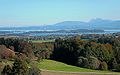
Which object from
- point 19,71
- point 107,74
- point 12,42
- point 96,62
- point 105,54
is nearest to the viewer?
point 19,71

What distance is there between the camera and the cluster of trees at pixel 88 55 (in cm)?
5584

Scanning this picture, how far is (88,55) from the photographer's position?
195 feet

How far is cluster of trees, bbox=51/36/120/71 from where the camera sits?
55.8 m

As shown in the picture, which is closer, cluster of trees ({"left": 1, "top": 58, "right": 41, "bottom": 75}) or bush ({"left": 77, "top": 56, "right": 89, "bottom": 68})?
cluster of trees ({"left": 1, "top": 58, "right": 41, "bottom": 75})

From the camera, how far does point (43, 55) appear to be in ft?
208

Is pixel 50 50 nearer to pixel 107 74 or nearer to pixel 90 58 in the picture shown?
pixel 90 58

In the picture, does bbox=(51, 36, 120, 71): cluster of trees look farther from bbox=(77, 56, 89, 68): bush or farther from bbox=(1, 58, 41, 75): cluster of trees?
bbox=(1, 58, 41, 75): cluster of trees

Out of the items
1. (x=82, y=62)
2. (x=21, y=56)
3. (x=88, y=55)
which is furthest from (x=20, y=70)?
(x=88, y=55)

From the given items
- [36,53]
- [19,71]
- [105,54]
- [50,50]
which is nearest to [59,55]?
[50,50]

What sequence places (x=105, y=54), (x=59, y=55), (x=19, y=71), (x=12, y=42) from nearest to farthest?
1. (x=19, y=71)
2. (x=105, y=54)
3. (x=59, y=55)
4. (x=12, y=42)

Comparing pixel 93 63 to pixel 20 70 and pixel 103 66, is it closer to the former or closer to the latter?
pixel 103 66

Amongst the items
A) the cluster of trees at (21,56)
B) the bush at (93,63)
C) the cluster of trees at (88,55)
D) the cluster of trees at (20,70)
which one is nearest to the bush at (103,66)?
the cluster of trees at (88,55)

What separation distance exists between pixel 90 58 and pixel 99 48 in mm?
7584

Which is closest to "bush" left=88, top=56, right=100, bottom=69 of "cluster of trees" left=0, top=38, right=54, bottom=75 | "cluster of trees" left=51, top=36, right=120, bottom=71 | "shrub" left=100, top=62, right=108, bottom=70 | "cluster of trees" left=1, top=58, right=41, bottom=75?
"cluster of trees" left=51, top=36, right=120, bottom=71
